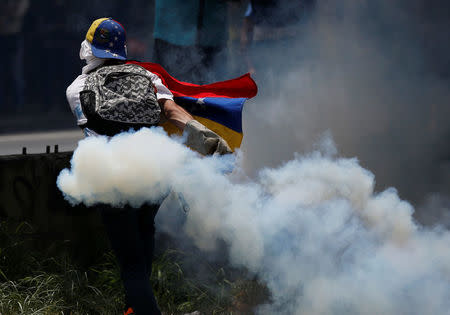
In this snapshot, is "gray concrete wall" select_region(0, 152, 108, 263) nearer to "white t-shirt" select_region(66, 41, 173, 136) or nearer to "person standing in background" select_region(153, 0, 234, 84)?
"white t-shirt" select_region(66, 41, 173, 136)

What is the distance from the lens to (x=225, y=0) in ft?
17.6

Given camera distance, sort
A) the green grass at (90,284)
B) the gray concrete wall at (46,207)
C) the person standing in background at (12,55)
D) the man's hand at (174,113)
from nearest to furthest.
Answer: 1. the man's hand at (174,113)
2. the green grass at (90,284)
3. the gray concrete wall at (46,207)
4. the person standing in background at (12,55)

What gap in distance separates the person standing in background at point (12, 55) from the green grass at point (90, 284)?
13.0 feet

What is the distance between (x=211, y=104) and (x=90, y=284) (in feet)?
4.67

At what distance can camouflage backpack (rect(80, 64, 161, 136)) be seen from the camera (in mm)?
3203

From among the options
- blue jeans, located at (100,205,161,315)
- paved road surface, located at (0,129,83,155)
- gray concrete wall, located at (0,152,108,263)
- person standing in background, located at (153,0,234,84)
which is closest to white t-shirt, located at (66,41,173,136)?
blue jeans, located at (100,205,161,315)

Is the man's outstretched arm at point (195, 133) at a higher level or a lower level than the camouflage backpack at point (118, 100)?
lower

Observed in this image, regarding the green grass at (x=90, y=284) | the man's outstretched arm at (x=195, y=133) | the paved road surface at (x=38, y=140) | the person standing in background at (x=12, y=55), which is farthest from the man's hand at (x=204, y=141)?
the person standing in background at (x=12, y=55)

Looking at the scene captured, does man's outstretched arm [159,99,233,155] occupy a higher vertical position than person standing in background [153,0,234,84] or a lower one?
lower

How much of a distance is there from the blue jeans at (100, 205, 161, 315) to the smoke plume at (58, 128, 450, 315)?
8 cm

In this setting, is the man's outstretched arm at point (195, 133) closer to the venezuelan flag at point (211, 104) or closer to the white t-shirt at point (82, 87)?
the white t-shirt at point (82, 87)

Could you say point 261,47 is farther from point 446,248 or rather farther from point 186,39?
point 446,248

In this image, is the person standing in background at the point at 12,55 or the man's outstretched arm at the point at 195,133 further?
the person standing in background at the point at 12,55

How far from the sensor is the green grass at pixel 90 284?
409 centimetres
